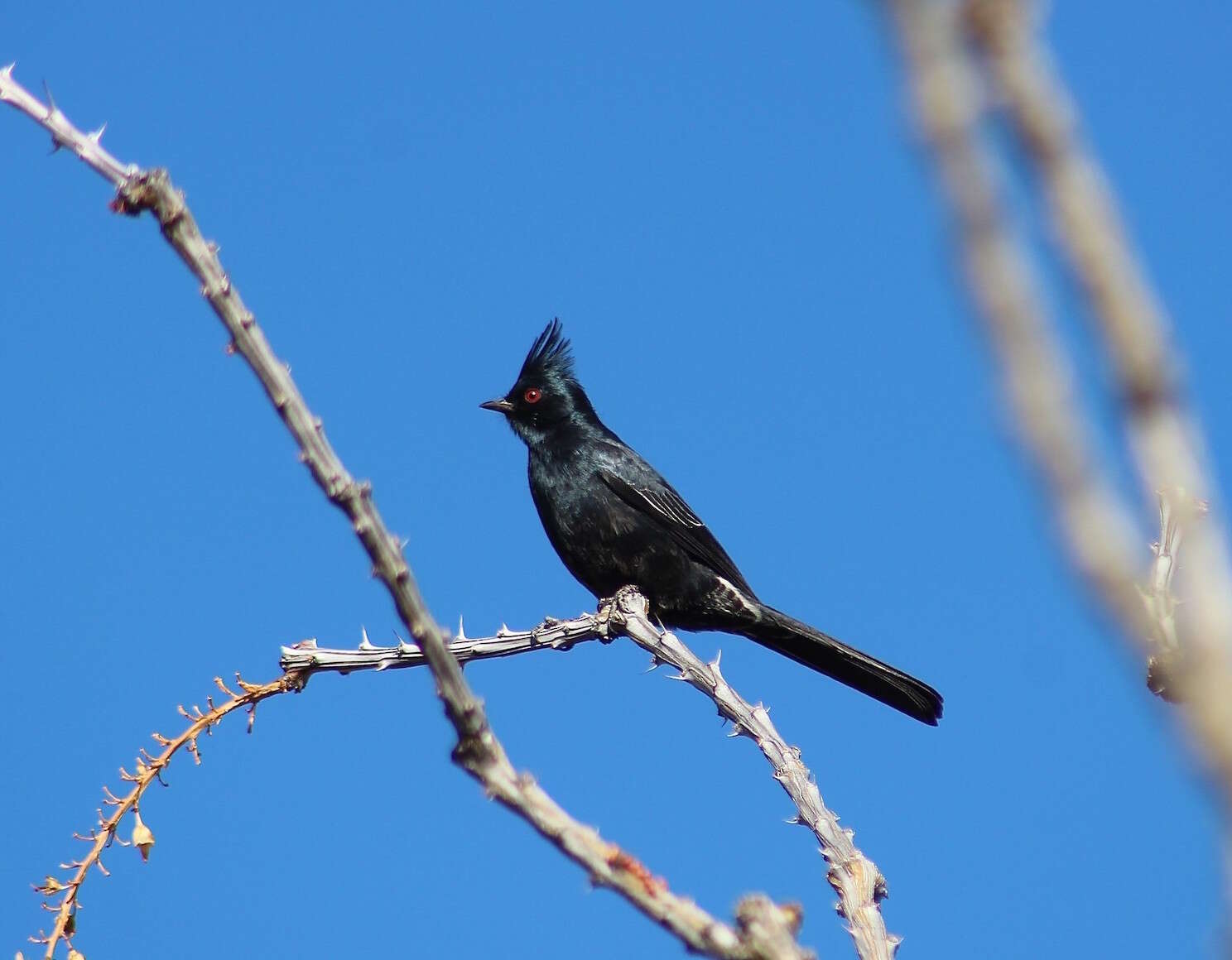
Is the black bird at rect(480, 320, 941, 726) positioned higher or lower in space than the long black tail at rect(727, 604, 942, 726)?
higher

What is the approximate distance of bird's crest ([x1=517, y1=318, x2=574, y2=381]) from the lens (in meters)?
9.08

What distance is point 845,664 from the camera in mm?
7402

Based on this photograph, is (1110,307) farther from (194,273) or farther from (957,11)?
(194,273)

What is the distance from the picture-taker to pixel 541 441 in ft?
28.5

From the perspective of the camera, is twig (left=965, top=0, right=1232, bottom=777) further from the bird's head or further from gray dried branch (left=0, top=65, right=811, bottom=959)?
the bird's head

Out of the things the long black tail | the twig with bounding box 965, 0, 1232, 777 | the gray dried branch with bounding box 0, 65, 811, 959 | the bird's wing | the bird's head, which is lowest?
the twig with bounding box 965, 0, 1232, 777

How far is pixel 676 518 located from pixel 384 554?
6.49 metres

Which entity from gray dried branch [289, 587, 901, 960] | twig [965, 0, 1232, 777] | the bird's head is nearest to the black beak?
the bird's head

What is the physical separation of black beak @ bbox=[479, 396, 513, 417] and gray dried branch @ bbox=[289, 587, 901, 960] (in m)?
2.83

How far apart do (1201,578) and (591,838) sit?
129cm

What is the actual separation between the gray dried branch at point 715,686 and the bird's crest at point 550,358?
9.89 feet

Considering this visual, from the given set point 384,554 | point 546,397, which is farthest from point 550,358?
point 384,554

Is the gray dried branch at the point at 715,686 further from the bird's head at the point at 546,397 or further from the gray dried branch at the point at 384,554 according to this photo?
the bird's head at the point at 546,397

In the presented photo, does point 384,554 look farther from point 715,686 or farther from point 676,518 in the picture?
point 676,518
